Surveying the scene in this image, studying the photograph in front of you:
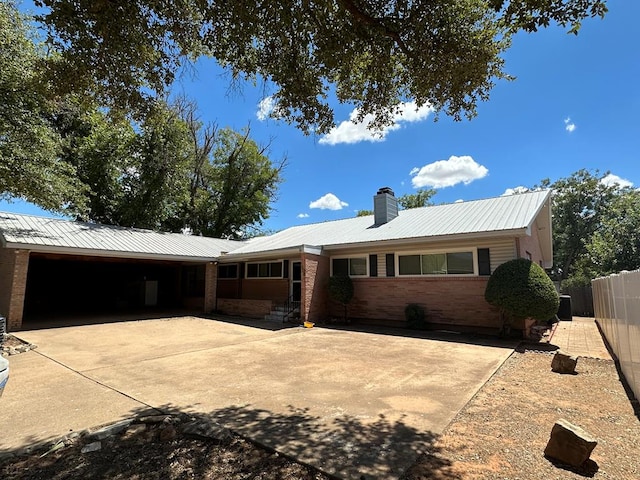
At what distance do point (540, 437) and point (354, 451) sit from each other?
209cm

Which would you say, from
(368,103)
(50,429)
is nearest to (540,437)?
(50,429)

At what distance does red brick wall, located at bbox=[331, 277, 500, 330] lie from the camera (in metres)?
11.0

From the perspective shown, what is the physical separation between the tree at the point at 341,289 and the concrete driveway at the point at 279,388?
10.9 feet

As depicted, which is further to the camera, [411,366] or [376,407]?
[411,366]

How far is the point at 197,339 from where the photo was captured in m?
10.2

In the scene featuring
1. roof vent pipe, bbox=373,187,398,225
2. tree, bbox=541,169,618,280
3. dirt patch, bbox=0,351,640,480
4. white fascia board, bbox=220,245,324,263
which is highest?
tree, bbox=541,169,618,280

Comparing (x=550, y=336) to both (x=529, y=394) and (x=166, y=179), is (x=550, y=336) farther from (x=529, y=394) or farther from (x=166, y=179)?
(x=166, y=179)

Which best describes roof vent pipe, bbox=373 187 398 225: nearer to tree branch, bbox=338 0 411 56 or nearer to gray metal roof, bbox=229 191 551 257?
gray metal roof, bbox=229 191 551 257

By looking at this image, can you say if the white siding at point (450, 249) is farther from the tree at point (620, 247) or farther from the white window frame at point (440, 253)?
the tree at point (620, 247)

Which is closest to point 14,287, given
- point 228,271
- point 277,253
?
point 277,253

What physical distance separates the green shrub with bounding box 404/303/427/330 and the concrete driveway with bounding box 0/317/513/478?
1.54 metres

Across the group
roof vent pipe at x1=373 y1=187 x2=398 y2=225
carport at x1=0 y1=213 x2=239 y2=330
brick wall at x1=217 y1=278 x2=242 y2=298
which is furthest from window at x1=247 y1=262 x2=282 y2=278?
roof vent pipe at x1=373 y1=187 x2=398 y2=225

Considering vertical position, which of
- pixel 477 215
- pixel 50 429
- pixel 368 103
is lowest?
pixel 50 429

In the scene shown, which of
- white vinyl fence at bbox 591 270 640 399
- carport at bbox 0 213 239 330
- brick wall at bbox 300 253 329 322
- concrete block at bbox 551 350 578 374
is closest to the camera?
white vinyl fence at bbox 591 270 640 399
